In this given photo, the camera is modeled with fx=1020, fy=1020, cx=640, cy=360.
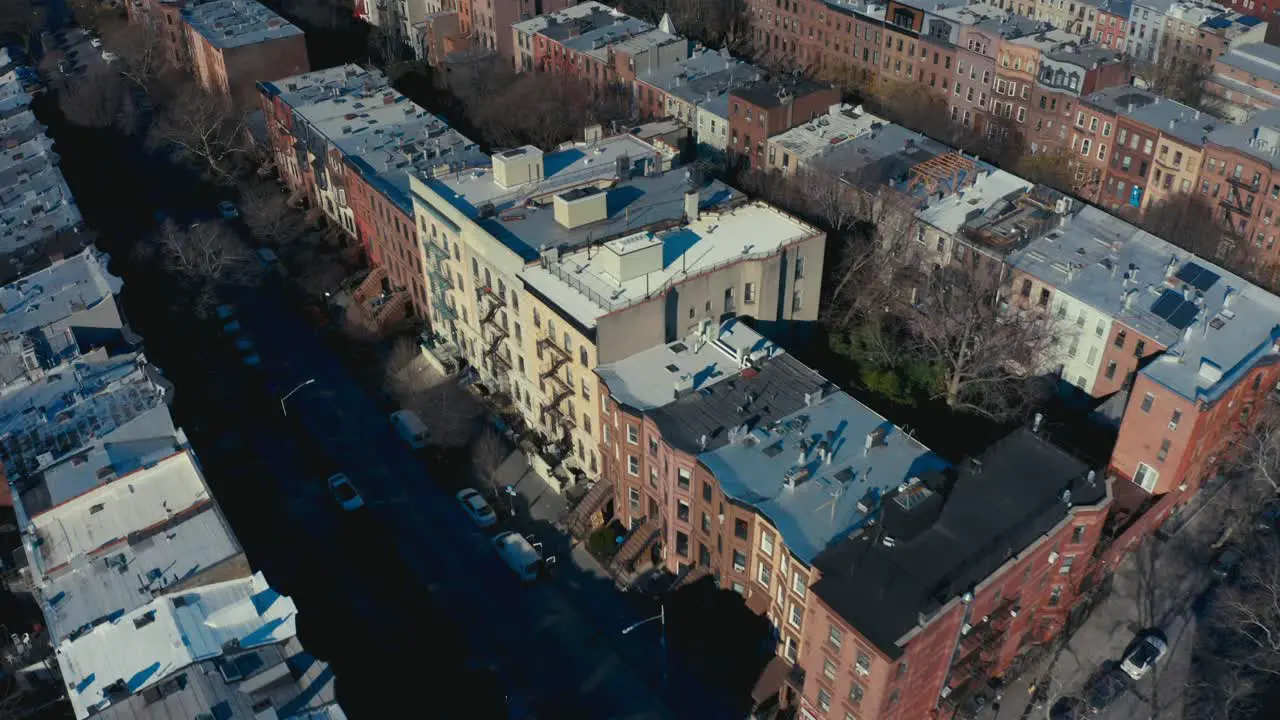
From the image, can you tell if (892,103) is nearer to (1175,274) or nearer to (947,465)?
(1175,274)

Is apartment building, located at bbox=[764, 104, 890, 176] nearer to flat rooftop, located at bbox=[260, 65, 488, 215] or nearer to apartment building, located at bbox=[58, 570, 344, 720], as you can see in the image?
flat rooftop, located at bbox=[260, 65, 488, 215]

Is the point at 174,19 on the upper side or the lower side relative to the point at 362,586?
upper

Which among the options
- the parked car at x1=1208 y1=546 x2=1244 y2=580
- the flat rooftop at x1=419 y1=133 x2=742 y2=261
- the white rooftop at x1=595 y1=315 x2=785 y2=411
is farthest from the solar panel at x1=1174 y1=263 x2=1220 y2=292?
the flat rooftop at x1=419 y1=133 x2=742 y2=261

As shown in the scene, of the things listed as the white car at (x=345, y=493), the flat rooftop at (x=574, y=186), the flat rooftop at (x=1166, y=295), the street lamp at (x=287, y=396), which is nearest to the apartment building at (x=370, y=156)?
the flat rooftop at (x=574, y=186)

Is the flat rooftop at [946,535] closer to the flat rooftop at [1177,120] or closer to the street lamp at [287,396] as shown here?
the street lamp at [287,396]

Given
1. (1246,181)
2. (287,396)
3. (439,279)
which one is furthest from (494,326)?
(1246,181)

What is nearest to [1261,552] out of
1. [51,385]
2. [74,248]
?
[51,385]

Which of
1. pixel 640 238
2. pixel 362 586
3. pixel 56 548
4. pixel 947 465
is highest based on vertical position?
pixel 640 238
